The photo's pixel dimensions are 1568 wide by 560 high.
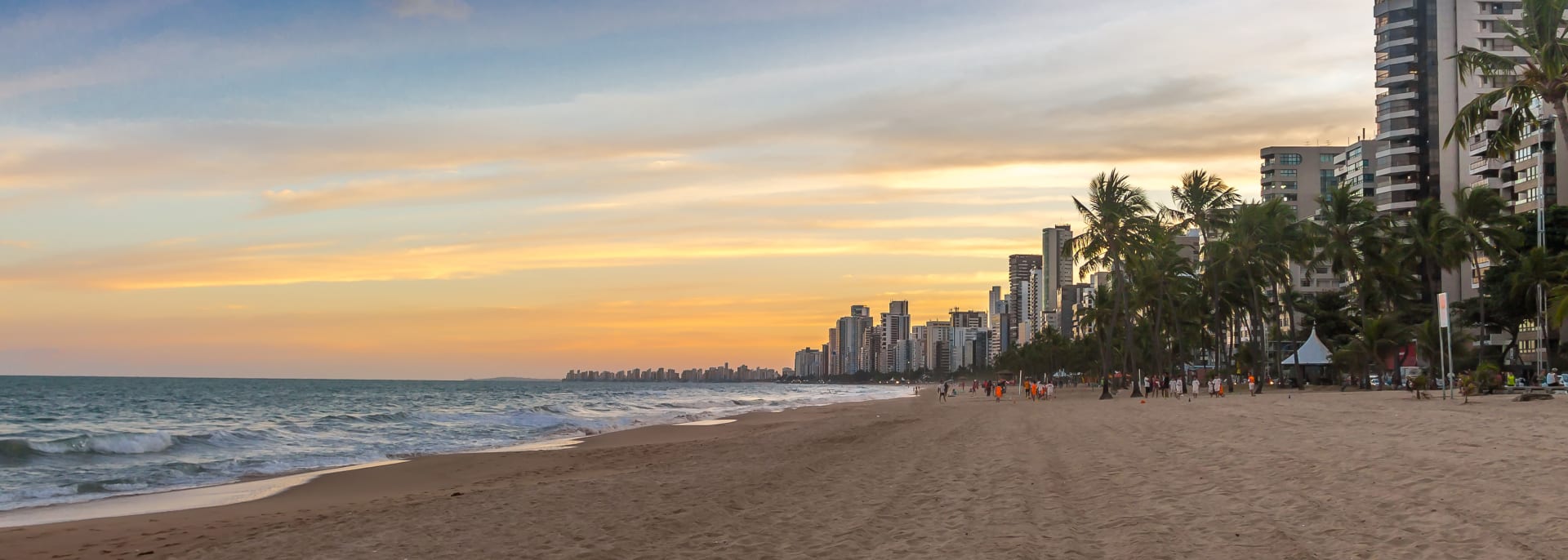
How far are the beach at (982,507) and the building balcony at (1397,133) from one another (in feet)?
287

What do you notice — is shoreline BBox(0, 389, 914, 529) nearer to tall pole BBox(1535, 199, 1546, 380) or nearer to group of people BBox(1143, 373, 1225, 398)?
group of people BBox(1143, 373, 1225, 398)

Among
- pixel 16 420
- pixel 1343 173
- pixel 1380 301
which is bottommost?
pixel 16 420

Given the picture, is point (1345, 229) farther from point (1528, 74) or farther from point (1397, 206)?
point (1397, 206)

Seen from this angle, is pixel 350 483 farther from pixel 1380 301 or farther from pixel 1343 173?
pixel 1343 173

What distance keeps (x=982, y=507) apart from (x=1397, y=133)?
100m

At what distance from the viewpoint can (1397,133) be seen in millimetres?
94188

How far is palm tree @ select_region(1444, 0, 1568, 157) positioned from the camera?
74.6 ft

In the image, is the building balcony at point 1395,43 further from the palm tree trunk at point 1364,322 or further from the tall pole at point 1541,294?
the palm tree trunk at point 1364,322

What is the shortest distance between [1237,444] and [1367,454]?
9.53ft

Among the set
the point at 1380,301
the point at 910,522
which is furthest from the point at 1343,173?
the point at 910,522

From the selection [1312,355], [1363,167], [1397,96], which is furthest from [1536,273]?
Answer: [1363,167]

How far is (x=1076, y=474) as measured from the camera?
12.3 m

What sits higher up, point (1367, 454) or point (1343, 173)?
point (1343, 173)

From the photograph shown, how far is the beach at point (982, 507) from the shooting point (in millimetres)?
7926
